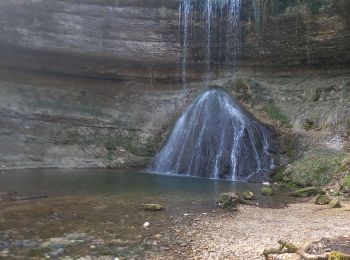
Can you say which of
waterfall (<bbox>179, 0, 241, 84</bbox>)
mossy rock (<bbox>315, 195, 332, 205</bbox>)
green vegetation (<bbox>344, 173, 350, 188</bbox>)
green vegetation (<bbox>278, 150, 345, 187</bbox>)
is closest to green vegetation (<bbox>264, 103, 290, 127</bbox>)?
waterfall (<bbox>179, 0, 241, 84</bbox>)

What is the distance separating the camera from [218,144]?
24.4m

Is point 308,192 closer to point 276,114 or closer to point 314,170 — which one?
point 314,170

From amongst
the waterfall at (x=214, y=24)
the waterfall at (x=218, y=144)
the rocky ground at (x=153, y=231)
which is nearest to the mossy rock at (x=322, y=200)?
the rocky ground at (x=153, y=231)

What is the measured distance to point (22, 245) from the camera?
7.60m

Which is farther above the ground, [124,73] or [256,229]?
[124,73]

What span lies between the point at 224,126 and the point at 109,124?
28.3 ft

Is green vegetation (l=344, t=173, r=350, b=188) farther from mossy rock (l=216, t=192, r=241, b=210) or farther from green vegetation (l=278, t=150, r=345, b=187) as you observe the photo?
mossy rock (l=216, t=192, r=241, b=210)

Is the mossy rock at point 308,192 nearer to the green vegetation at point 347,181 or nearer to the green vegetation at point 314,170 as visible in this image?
the green vegetation at point 347,181

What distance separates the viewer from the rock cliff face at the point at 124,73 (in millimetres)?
26266

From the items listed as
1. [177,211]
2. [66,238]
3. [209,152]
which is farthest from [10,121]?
[66,238]

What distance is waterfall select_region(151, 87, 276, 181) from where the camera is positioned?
74.5ft

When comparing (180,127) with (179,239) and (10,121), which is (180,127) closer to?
(10,121)

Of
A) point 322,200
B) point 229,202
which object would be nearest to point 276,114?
point 322,200

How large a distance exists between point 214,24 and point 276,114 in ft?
26.9
